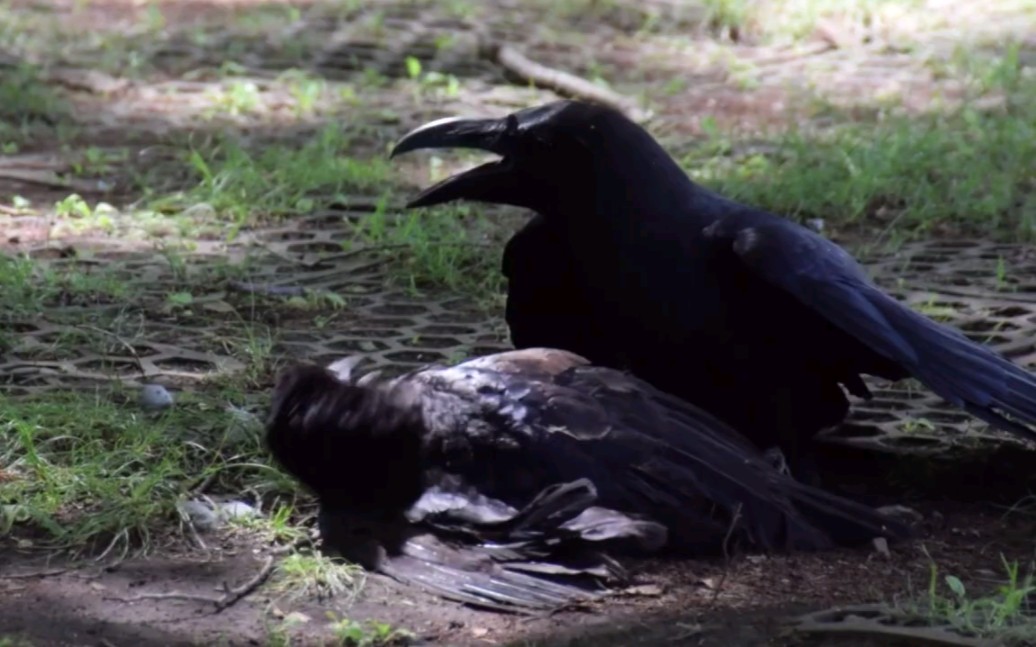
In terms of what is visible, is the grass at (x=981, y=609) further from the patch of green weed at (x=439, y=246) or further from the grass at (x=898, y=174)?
the grass at (x=898, y=174)

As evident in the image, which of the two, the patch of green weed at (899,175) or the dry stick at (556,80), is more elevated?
the dry stick at (556,80)

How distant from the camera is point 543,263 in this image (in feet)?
15.0

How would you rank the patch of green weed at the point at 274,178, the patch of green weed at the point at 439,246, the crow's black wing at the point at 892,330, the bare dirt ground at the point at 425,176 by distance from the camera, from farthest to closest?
the patch of green weed at the point at 274,178, the patch of green weed at the point at 439,246, the crow's black wing at the point at 892,330, the bare dirt ground at the point at 425,176

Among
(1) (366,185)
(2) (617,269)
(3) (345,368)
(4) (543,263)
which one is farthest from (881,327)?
(1) (366,185)

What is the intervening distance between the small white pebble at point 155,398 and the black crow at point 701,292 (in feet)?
2.85

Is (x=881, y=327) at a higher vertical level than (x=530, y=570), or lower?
higher

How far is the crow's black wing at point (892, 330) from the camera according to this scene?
3947 millimetres

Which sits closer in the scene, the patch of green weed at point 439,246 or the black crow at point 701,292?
the black crow at point 701,292

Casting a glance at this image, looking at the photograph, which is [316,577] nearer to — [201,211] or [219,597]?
[219,597]

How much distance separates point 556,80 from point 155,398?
4515 mm

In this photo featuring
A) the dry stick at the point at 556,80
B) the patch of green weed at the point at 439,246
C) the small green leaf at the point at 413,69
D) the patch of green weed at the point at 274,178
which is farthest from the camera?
the small green leaf at the point at 413,69

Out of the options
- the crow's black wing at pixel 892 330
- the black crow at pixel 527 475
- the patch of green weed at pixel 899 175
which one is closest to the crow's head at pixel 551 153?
the crow's black wing at pixel 892 330

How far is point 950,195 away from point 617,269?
2679mm

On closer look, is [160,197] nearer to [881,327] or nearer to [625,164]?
[625,164]
